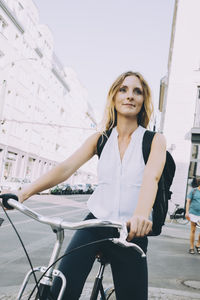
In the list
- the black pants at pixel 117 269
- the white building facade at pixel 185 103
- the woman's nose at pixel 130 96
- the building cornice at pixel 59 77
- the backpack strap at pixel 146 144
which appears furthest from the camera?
the building cornice at pixel 59 77

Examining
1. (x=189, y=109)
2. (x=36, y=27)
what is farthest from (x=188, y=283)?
(x=36, y=27)

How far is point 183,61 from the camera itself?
21.2 m

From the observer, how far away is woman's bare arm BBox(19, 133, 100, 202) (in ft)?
7.06

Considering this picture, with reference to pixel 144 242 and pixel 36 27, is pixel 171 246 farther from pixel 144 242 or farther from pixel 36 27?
pixel 36 27

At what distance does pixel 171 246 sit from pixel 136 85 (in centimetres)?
859

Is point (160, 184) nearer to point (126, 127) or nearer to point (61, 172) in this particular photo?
point (126, 127)

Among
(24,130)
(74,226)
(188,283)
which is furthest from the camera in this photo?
(24,130)

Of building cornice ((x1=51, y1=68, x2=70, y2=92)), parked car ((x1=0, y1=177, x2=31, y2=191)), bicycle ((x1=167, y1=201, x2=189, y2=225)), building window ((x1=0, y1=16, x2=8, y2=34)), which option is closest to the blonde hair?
bicycle ((x1=167, y1=201, x2=189, y2=225))

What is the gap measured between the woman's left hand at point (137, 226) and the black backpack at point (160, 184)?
12.2 inches

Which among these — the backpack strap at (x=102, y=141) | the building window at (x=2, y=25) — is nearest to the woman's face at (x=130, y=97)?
the backpack strap at (x=102, y=141)

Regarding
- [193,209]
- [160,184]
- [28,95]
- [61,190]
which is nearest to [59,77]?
[28,95]

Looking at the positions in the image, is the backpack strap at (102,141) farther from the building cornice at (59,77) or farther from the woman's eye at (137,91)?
the building cornice at (59,77)

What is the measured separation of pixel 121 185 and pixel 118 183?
0.02 metres

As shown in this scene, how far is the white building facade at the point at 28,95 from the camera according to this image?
116 ft
